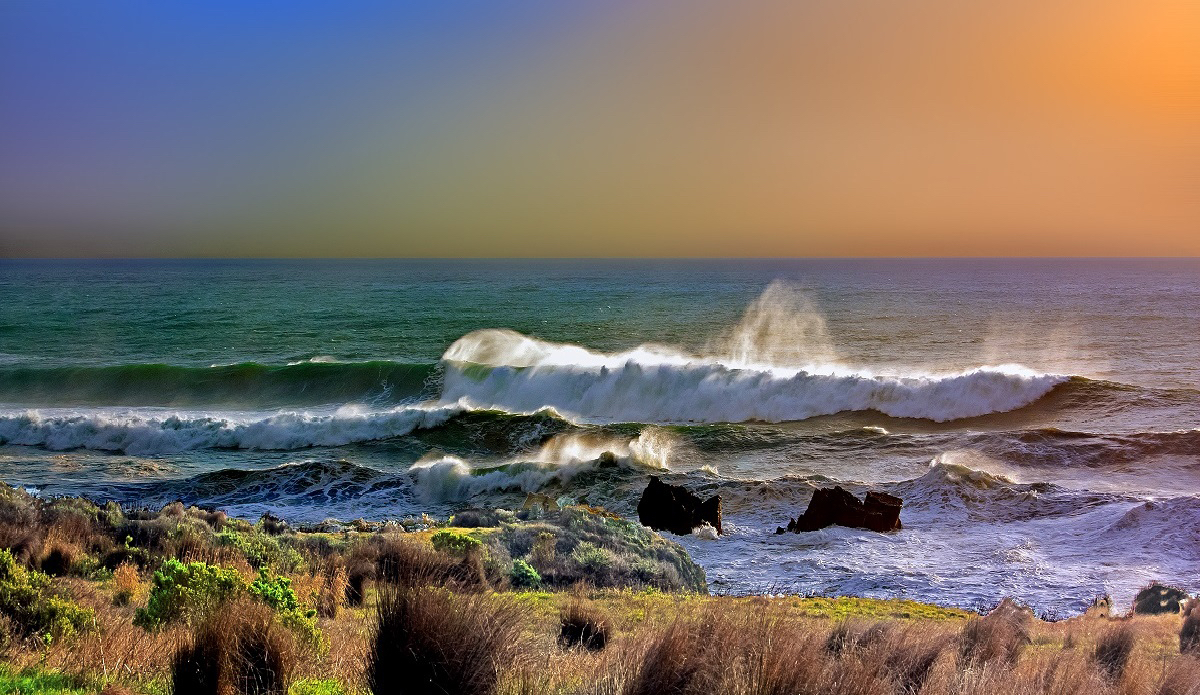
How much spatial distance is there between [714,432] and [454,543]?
1637 cm

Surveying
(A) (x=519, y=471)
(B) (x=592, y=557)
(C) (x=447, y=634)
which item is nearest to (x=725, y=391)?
(A) (x=519, y=471)

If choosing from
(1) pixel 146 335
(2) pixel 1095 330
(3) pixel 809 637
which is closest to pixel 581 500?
(3) pixel 809 637

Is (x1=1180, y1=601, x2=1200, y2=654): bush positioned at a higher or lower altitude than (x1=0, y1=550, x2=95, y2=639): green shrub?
lower

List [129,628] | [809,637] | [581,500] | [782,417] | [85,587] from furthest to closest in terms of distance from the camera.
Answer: [782,417] → [581,500] → [85,587] → [129,628] → [809,637]

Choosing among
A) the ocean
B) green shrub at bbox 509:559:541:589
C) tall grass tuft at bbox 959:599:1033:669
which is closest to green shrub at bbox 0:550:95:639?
green shrub at bbox 509:559:541:589

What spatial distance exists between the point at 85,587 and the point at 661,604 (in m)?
6.15

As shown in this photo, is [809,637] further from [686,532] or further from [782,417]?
[782,417]

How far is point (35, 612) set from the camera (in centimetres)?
629

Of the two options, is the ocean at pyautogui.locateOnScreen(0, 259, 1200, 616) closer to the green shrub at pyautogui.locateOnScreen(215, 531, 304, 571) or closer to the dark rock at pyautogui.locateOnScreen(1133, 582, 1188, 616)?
the dark rock at pyautogui.locateOnScreen(1133, 582, 1188, 616)

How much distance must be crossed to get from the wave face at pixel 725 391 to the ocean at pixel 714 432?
0.12m

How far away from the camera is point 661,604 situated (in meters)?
10.0

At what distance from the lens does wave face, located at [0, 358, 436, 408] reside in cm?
3675

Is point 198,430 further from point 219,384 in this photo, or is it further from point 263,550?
point 263,550

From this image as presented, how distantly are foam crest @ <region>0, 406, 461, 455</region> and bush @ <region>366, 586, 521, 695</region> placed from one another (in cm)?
2515
